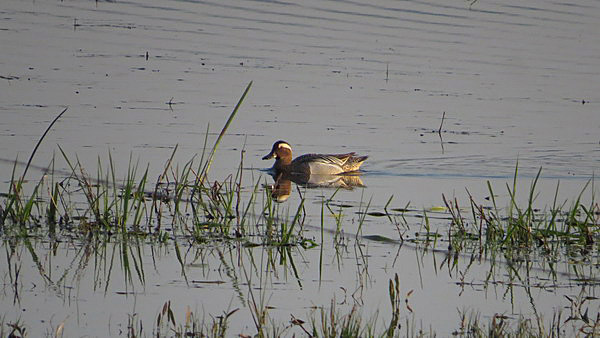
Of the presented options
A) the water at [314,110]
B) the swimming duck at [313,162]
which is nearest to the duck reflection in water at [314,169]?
the swimming duck at [313,162]

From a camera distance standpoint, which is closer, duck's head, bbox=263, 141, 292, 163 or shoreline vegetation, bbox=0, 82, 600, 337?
shoreline vegetation, bbox=0, 82, 600, 337

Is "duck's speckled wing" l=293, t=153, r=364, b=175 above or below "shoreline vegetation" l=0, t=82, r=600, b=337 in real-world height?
above

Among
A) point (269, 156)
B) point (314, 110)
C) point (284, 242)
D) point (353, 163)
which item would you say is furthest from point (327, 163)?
point (284, 242)

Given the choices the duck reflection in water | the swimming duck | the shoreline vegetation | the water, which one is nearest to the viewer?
the shoreline vegetation

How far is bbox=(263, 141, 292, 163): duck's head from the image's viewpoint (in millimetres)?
13516

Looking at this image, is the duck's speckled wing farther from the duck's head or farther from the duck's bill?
the duck's bill

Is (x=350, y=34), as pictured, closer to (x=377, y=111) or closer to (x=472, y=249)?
(x=377, y=111)

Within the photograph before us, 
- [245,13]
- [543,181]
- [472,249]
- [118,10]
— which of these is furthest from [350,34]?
[472,249]

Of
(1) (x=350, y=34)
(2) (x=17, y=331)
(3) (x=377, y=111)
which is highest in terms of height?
(1) (x=350, y=34)

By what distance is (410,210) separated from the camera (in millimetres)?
10484

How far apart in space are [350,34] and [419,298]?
15.0 m

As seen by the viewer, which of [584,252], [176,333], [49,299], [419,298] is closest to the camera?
[176,333]

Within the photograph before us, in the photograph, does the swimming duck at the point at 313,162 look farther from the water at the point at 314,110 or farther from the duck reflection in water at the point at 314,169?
the water at the point at 314,110

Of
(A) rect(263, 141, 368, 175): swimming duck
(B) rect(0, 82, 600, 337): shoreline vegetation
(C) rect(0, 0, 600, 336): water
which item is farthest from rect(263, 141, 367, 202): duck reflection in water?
(B) rect(0, 82, 600, 337): shoreline vegetation
